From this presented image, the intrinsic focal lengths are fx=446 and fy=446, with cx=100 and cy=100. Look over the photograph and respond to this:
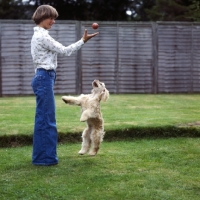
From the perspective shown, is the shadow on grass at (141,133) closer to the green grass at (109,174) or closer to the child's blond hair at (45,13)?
the green grass at (109,174)

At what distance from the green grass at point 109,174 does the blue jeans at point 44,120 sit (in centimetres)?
15

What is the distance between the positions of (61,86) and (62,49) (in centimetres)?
804

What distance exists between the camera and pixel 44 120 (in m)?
4.90

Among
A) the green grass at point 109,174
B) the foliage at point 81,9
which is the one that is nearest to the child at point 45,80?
the green grass at point 109,174

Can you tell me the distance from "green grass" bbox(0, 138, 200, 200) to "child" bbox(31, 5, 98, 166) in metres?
0.21

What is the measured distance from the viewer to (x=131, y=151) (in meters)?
5.85

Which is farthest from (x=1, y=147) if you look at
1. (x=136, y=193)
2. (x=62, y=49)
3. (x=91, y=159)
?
(x=136, y=193)

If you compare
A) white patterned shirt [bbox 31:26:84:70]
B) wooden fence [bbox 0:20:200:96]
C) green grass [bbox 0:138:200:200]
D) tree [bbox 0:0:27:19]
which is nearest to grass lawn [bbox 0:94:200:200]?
green grass [bbox 0:138:200:200]

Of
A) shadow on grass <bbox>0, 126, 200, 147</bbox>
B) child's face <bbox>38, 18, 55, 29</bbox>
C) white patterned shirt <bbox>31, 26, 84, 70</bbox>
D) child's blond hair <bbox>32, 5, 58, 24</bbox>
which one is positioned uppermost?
child's blond hair <bbox>32, 5, 58, 24</bbox>

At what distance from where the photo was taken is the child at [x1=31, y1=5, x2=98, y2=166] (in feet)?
16.0

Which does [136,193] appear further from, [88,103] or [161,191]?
[88,103]

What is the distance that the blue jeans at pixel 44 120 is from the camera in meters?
4.89

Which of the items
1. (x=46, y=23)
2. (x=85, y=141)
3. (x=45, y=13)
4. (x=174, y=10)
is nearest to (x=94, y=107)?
(x=85, y=141)

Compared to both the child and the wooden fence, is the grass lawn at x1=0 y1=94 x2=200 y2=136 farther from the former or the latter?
the wooden fence
